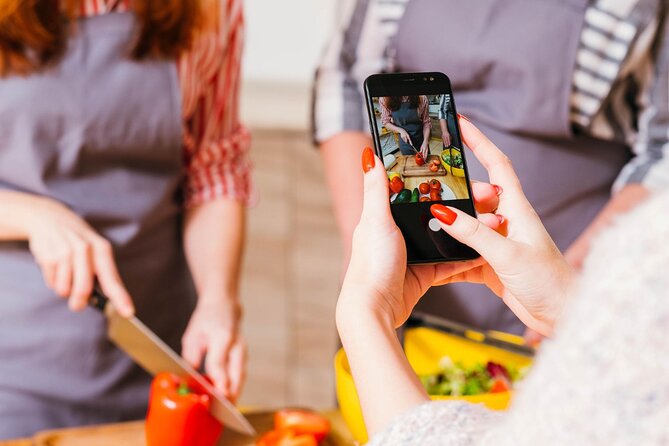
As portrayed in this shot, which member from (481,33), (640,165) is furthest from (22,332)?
(640,165)

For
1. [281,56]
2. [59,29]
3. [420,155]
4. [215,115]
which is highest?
[420,155]

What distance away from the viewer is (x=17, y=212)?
3.05ft

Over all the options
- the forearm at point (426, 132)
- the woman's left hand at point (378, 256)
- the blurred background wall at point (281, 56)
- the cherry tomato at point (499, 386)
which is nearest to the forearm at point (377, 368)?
the woman's left hand at point (378, 256)

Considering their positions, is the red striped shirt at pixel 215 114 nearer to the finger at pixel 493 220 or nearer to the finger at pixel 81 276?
the finger at pixel 81 276

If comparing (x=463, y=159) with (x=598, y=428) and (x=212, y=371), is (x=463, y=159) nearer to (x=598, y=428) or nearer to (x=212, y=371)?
(x=598, y=428)

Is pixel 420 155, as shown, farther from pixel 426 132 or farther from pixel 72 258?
pixel 72 258

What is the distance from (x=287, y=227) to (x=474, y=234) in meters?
2.10

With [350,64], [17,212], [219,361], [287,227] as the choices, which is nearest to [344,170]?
[350,64]

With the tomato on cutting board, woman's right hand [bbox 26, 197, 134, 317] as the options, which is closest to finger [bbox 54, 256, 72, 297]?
woman's right hand [bbox 26, 197, 134, 317]

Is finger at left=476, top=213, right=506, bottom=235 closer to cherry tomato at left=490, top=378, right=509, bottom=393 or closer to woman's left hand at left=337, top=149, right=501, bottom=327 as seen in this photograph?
woman's left hand at left=337, top=149, right=501, bottom=327

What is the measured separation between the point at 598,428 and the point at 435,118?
24cm

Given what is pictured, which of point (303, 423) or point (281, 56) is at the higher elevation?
point (303, 423)

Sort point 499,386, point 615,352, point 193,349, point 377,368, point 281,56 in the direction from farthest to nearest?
1. point 281,56
2. point 193,349
3. point 499,386
4. point 377,368
5. point 615,352

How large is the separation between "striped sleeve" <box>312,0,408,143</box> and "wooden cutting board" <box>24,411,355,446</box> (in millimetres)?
388
